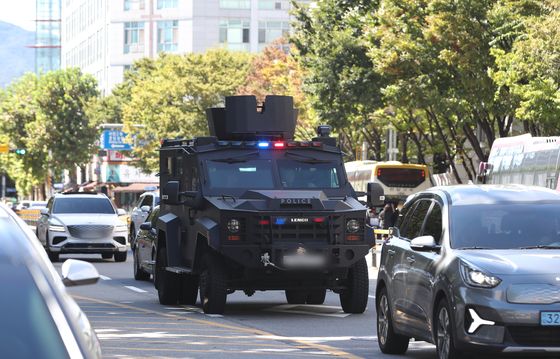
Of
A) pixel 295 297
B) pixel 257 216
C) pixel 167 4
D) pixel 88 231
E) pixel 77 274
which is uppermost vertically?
pixel 167 4

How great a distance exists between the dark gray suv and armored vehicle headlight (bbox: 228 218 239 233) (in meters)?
4.50

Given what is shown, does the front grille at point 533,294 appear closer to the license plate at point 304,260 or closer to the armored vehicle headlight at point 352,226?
the license plate at point 304,260

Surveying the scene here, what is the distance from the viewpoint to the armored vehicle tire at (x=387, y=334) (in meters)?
14.0

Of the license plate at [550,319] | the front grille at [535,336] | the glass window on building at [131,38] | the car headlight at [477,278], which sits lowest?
the front grille at [535,336]

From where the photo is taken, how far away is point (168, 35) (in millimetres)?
125688

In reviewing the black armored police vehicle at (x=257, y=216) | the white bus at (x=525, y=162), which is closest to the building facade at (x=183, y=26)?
the white bus at (x=525, y=162)

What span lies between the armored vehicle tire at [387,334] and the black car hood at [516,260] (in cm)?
187

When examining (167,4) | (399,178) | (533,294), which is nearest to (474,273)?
(533,294)

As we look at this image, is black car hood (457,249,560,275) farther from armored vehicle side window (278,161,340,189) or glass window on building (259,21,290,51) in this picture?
glass window on building (259,21,290,51)

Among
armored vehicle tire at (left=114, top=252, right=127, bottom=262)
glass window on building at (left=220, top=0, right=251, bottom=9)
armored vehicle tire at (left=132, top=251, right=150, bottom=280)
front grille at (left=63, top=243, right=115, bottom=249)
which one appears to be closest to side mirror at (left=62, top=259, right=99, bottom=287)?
armored vehicle tire at (left=132, top=251, right=150, bottom=280)

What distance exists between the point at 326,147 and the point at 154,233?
4.11m

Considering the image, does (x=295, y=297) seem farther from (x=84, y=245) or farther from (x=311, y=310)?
(x=84, y=245)

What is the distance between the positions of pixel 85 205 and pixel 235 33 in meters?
90.6

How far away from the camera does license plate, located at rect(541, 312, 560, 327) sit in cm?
1151
